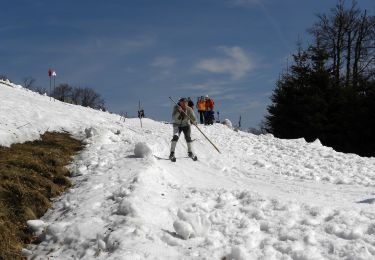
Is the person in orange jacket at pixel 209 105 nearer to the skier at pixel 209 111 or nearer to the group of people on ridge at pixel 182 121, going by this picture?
the skier at pixel 209 111

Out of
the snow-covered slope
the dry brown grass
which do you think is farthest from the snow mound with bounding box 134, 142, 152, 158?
the dry brown grass

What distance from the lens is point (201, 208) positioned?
1026cm

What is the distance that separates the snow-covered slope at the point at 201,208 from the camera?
25.1ft

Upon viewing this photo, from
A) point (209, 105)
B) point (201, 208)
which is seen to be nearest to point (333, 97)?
point (209, 105)

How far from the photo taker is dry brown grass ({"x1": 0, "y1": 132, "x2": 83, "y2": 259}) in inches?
317

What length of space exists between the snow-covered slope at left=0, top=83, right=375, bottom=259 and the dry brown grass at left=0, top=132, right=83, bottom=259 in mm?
284

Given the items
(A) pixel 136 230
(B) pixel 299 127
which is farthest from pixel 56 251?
(B) pixel 299 127

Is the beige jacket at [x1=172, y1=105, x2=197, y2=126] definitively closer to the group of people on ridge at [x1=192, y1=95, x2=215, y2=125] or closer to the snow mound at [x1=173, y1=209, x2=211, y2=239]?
the snow mound at [x1=173, y1=209, x2=211, y2=239]

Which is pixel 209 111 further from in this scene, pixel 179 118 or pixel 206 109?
pixel 179 118

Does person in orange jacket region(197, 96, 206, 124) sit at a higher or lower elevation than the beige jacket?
higher

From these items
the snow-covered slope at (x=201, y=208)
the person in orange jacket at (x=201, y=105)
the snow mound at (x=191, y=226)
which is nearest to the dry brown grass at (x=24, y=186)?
the snow-covered slope at (x=201, y=208)

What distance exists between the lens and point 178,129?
16.5 meters

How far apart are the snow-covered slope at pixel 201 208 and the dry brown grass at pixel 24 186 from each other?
0.93 feet

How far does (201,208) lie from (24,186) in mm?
3931
